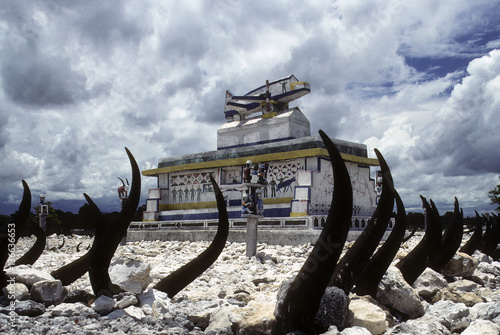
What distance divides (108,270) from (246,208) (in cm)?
644

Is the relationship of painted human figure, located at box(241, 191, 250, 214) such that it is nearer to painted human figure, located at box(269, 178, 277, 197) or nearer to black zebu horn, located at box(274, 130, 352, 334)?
painted human figure, located at box(269, 178, 277, 197)

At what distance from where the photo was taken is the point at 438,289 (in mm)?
6879

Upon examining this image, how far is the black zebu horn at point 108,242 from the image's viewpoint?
15.6 feet

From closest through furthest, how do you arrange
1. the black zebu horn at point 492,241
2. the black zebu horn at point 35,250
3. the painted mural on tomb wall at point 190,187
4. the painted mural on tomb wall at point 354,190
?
1. the black zebu horn at point 35,250
2. the black zebu horn at point 492,241
3. the painted mural on tomb wall at point 354,190
4. the painted mural on tomb wall at point 190,187

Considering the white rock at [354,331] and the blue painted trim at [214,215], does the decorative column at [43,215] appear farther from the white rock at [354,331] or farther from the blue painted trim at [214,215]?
the white rock at [354,331]

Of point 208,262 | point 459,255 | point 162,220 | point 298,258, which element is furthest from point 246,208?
point 162,220

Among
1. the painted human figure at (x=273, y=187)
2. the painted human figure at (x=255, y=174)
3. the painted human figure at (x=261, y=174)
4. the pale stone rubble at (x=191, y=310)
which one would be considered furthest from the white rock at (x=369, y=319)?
the painted human figure at (x=273, y=187)

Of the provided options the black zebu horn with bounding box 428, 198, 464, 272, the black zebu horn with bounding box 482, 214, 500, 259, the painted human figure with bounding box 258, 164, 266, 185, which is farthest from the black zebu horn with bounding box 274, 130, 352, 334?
the black zebu horn with bounding box 482, 214, 500, 259

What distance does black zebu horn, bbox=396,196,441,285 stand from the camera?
7.17 metres

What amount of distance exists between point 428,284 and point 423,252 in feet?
1.90

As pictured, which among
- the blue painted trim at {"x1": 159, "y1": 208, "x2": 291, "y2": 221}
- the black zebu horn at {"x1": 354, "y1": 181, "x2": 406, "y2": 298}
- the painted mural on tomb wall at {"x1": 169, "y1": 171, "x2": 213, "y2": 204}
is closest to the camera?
the black zebu horn at {"x1": 354, "y1": 181, "x2": 406, "y2": 298}

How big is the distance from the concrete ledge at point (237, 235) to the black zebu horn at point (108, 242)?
8.57m

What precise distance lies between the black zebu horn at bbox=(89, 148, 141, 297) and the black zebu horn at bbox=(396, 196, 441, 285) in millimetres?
4498

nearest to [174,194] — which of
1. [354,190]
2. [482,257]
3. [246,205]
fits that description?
[354,190]
